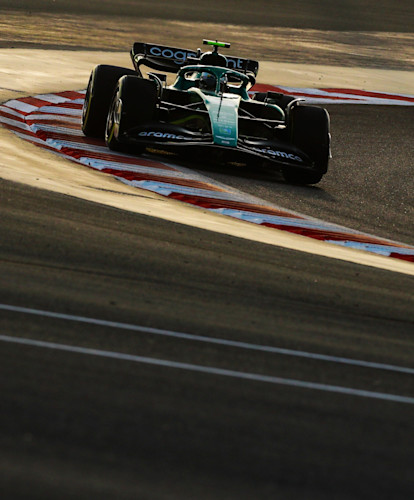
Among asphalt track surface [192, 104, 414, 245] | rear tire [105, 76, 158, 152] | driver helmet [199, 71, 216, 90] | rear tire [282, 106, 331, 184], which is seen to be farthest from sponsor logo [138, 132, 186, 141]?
driver helmet [199, 71, 216, 90]

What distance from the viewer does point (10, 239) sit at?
6242mm

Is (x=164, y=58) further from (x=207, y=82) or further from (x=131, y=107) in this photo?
(x=131, y=107)

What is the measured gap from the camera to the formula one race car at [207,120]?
10523mm

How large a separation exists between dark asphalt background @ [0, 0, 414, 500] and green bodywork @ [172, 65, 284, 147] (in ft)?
8.21

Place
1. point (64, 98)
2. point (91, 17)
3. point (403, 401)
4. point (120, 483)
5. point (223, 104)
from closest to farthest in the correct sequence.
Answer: point (120, 483), point (403, 401), point (223, 104), point (64, 98), point (91, 17)

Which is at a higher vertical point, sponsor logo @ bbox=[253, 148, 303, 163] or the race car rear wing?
the race car rear wing

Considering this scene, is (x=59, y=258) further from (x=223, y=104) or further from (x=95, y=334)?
(x=223, y=104)

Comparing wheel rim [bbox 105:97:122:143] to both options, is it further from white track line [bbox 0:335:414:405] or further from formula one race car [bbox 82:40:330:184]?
white track line [bbox 0:335:414:405]

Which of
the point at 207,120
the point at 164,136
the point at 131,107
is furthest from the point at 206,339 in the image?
the point at 207,120

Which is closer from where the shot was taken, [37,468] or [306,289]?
[37,468]

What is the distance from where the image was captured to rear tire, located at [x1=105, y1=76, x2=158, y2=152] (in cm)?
1065

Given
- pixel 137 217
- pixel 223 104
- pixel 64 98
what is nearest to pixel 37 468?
pixel 137 217

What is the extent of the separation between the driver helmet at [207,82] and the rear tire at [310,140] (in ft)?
3.18

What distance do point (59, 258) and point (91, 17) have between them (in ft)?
73.7
